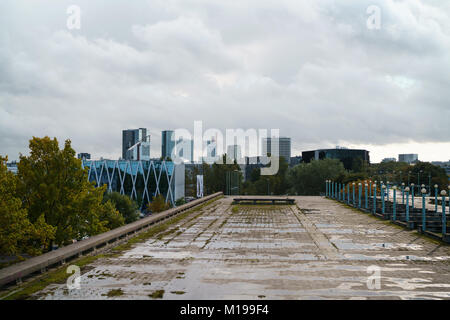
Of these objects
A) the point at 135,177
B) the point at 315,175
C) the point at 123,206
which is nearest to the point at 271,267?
the point at 123,206

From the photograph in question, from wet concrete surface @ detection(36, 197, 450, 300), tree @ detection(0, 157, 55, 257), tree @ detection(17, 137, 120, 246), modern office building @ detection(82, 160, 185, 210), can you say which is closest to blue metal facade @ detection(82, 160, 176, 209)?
modern office building @ detection(82, 160, 185, 210)

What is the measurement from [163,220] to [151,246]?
1148 centimetres

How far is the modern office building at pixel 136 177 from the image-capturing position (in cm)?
9694

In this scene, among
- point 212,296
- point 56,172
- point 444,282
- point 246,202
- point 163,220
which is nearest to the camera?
point 212,296

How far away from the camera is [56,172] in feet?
91.9

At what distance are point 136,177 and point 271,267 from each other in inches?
3341

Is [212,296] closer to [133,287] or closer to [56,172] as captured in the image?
[133,287]

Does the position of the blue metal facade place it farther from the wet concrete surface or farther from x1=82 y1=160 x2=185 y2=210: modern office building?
the wet concrete surface

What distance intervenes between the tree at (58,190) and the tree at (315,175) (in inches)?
3292

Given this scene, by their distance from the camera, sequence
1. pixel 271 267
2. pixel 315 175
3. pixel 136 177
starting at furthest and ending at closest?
pixel 315 175 → pixel 136 177 → pixel 271 267

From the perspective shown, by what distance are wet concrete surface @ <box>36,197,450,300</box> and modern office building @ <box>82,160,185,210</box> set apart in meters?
73.3

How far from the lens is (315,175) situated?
107438 millimetres

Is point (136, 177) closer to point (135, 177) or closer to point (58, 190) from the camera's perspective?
point (135, 177)
